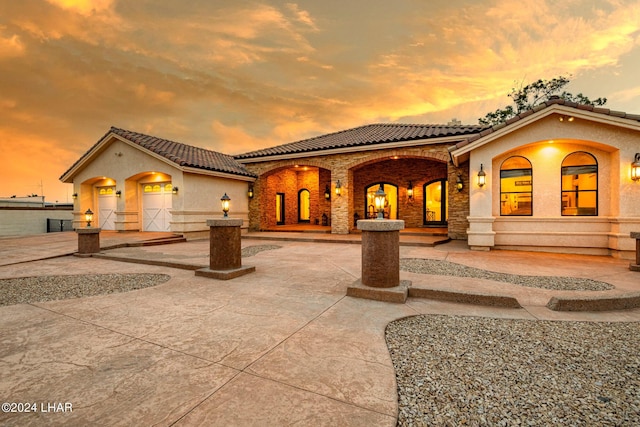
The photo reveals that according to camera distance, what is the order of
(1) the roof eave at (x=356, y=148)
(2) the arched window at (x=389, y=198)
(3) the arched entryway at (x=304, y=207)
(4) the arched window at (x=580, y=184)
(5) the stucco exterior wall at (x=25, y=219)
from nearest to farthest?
(4) the arched window at (x=580, y=184), (1) the roof eave at (x=356, y=148), (2) the arched window at (x=389, y=198), (5) the stucco exterior wall at (x=25, y=219), (3) the arched entryway at (x=304, y=207)

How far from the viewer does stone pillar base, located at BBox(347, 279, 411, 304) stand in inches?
161

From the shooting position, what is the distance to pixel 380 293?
416 centimetres

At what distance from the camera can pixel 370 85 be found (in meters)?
14.1

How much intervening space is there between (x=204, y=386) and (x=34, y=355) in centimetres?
188

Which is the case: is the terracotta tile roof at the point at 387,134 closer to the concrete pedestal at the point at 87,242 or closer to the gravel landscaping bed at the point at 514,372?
the concrete pedestal at the point at 87,242

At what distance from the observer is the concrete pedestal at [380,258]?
4.28 metres

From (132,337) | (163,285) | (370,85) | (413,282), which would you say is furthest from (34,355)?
(370,85)

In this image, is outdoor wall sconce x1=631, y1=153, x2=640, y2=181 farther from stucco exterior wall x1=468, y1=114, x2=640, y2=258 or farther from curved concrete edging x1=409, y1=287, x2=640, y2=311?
curved concrete edging x1=409, y1=287, x2=640, y2=311

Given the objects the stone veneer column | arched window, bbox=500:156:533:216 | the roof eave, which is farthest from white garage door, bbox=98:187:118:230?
arched window, bbox=500:156:533:216

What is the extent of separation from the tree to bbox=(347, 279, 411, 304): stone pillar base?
2266cm

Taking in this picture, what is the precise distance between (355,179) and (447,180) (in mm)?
5447

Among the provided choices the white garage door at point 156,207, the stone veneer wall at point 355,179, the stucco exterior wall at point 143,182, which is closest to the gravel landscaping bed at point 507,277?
the stone veneer wall at point 355,179

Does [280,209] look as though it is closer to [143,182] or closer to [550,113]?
[143,182]

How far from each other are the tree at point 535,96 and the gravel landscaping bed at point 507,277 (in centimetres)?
1997
